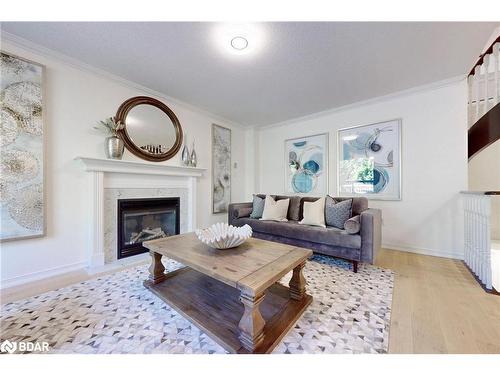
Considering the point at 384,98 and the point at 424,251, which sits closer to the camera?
the point at 424,251

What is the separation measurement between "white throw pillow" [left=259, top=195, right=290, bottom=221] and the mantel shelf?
1.25 meters

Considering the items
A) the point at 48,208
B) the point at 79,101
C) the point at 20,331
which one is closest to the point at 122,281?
the point at 20,331

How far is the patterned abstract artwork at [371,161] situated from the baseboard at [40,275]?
12.2 feet

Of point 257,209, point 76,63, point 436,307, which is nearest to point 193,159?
point 257,209

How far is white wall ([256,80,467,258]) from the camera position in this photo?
2479 mm

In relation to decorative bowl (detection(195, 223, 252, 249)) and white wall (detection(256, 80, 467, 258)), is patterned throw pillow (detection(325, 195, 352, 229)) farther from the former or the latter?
decorative bowl (detection(195, 223, 252, 249))

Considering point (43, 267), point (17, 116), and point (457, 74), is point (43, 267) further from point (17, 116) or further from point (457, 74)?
point (457, 74)

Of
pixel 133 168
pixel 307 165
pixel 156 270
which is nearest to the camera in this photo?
pixel 156 270

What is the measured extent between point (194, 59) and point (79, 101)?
4.47 feet

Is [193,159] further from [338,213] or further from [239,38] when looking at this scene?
[338,213]

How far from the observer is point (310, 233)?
2342 mm

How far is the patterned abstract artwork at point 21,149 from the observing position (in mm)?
1737

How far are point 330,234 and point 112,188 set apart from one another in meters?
2.62

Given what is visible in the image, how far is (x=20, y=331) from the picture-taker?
1195 mm
